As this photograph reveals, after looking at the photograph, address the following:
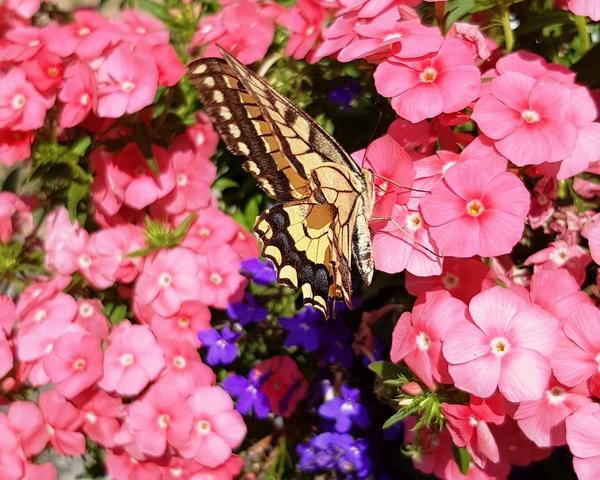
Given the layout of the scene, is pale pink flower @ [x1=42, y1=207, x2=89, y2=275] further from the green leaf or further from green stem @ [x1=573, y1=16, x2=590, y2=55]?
green stem @ [x1=573, y1=16, x2=590, y2=55]

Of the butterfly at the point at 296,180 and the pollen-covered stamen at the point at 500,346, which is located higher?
the butterfly at the point at 296,180

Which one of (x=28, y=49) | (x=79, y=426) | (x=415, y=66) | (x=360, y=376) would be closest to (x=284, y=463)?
(x=360, y=376)

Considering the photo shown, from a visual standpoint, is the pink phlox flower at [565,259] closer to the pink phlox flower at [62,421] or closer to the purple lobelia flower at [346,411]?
the purple lobelia flower at [346,411]

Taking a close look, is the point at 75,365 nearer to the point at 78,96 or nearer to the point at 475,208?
the point at 78,96

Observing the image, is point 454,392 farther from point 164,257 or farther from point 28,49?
point 28,49

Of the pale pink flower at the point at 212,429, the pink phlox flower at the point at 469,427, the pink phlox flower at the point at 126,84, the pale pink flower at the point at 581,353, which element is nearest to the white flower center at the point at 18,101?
the pink phlox flower at the point at 126,84

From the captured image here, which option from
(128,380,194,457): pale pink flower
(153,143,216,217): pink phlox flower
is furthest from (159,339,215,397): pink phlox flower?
(153,143,216,217): pink phlox flower
